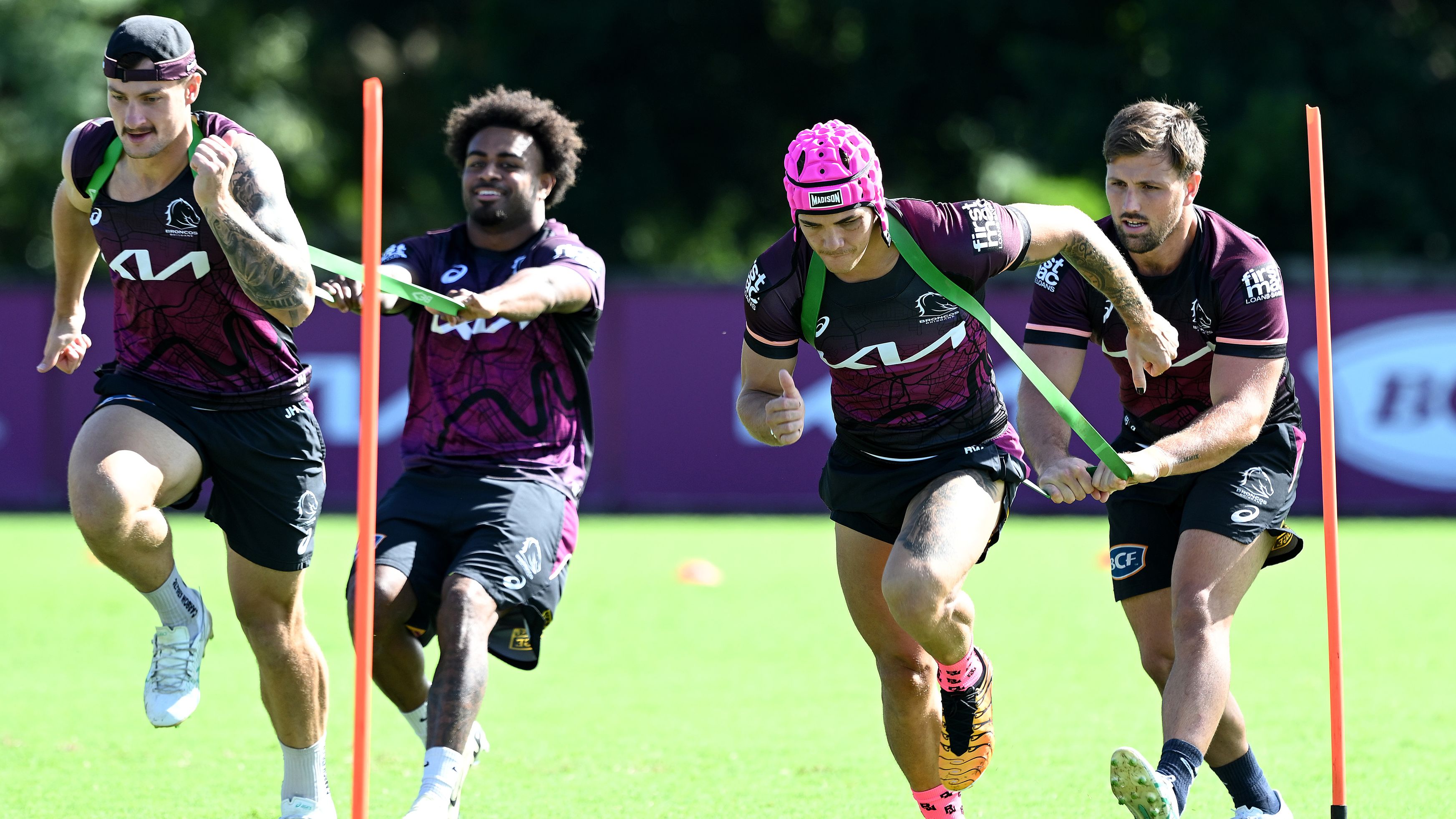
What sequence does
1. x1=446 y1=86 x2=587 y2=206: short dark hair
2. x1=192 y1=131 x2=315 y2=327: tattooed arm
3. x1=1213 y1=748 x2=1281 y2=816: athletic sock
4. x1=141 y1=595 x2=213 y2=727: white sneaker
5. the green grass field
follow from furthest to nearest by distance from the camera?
x1=446 y1=86 x2=587 y2=206: short dark hair, the green grass field, x1=1213 y1=748 x2=1281 y2=816: athletic sock, x1=141 y1=595 x2=213 y2=727: white sneaker, x1=192 y1=131 x2=315 y2=327: tattooed arm

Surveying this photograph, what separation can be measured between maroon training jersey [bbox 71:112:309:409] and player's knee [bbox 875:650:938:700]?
2.26 metres

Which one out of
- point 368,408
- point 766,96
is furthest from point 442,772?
point 766,96

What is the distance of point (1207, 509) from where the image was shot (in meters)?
5.48

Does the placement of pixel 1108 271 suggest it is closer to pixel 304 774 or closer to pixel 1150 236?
pixel 1150 236

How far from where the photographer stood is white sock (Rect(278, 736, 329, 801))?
575 cm

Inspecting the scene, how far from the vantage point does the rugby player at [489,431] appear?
5711 millimetres

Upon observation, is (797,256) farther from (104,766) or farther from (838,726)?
(104,766)

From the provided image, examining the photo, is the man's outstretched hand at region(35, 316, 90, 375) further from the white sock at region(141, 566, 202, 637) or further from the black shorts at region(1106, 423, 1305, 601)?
the black shorts at region(1106, 423, 1305, 601)

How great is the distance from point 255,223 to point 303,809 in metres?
2.06

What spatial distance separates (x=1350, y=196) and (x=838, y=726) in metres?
18.4

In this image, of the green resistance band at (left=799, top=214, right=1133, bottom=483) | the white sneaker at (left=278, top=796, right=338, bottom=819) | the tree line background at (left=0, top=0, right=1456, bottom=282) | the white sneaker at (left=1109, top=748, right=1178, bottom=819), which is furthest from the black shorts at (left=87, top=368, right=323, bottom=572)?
the tree line background at (left=0, top=0, right=1456, bottom=282)

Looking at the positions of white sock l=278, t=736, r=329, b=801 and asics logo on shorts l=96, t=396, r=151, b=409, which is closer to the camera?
asics logo on shorts l=96, t=396, r=151, b=409

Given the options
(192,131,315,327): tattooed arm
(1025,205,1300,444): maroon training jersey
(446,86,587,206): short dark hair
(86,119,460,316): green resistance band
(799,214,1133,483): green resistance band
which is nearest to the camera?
(192,131,315,327): tattooed arm

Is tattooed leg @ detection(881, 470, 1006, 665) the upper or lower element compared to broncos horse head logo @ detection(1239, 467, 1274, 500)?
lower
